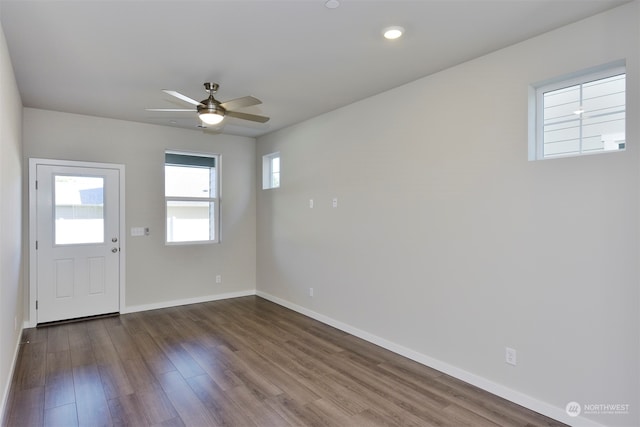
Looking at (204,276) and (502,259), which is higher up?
(502,259)

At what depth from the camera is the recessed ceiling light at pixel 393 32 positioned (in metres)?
2.53

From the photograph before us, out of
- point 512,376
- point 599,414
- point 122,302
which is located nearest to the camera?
point 599,414

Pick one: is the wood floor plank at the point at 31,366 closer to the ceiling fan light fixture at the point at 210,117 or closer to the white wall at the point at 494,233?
the ceiling fan light fixture at the point at 210,117

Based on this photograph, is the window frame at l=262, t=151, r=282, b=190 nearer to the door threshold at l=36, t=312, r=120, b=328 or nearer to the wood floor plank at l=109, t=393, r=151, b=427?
→ the door threshold at l=36, t=312, r=120, b=328

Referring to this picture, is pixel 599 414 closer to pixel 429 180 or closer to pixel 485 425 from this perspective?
pixel 485 425

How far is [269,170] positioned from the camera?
614 cm

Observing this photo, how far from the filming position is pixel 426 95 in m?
3.44

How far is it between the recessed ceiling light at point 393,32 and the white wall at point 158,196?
12.7 ft

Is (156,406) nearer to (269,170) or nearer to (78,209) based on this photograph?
(78,209)

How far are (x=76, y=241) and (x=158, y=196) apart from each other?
118 centimetres

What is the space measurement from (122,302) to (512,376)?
4.80 meters

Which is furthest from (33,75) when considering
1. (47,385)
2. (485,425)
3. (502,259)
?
(485,425)

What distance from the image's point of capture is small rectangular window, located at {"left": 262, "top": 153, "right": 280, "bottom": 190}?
6.00 m

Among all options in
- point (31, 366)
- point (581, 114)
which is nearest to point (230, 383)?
point (31, 366)
